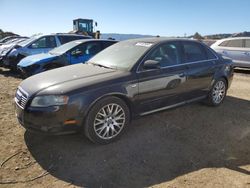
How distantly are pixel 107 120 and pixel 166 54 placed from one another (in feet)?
5.79

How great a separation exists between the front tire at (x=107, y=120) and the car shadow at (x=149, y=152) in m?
0.15

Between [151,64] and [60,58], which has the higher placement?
[60,58]

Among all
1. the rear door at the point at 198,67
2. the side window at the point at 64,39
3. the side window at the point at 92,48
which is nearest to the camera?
the rear door at the point at 198,67

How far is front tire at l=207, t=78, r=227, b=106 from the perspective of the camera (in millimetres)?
5879

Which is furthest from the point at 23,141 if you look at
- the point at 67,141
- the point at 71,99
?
the point at 71,99

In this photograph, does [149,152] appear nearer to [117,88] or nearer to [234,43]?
[117,88]

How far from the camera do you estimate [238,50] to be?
1141 cm

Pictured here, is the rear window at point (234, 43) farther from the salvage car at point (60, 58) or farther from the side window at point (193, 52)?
the side window at point (193, 52)

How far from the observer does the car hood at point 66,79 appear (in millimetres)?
3824

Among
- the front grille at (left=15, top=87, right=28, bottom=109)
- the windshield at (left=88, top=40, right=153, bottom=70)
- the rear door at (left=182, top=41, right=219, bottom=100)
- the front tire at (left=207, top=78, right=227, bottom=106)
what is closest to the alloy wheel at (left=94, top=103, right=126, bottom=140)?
the windshield at (left=88, top=40, right=153, bottom=70)

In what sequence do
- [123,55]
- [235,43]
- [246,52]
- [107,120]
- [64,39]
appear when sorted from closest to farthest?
[107,120]
[123,55]
[64,39]
[246,52]
[235,43]

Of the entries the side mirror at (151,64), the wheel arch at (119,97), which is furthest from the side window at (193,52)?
the wheel arch at (119,97)

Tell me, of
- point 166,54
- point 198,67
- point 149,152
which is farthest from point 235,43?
point 149,152

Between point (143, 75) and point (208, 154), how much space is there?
1.58 meters
